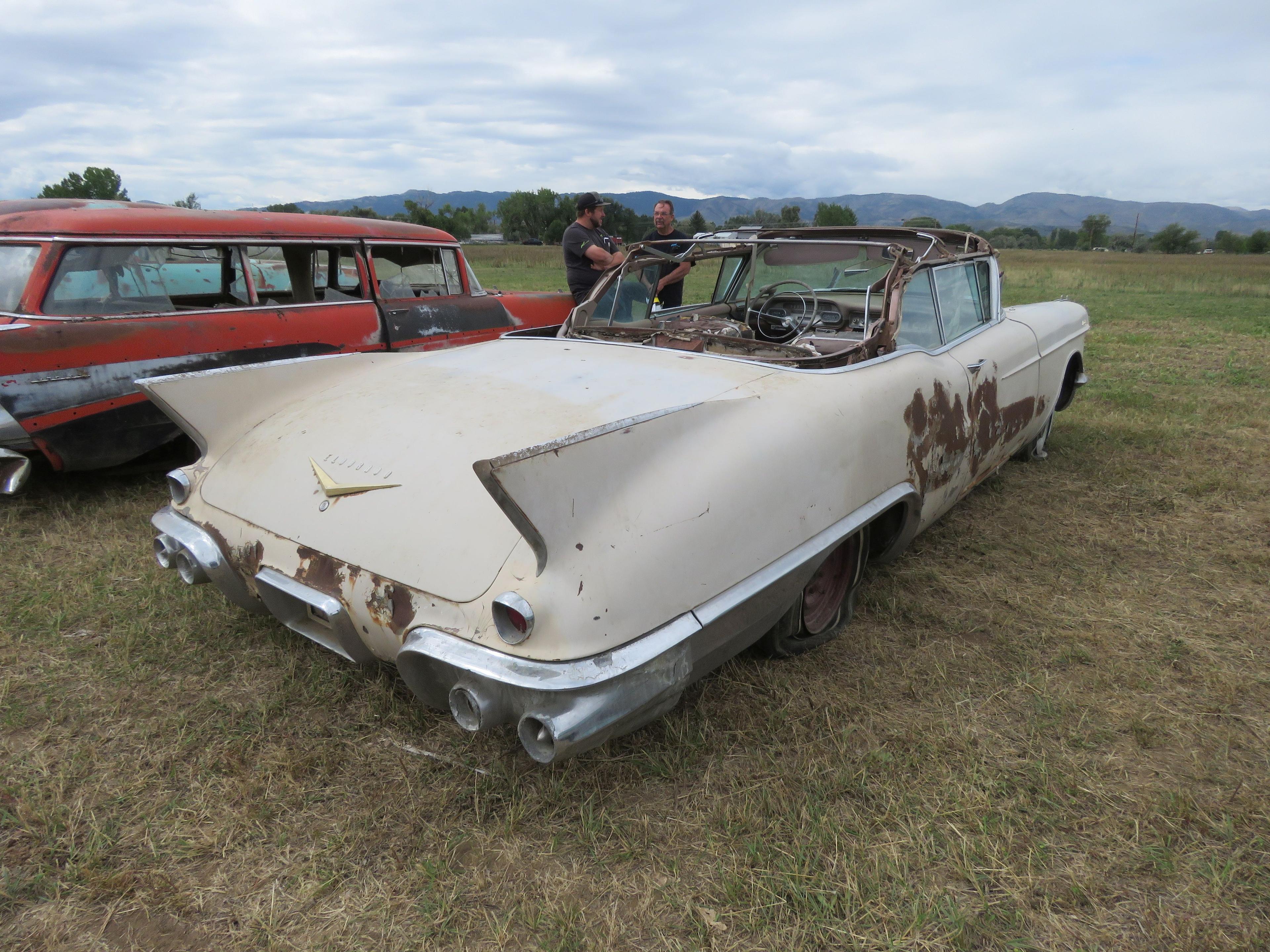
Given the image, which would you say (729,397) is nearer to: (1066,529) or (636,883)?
(636,883)

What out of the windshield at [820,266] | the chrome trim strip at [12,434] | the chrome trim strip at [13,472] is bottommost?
the chrome trim strip at [13,472]

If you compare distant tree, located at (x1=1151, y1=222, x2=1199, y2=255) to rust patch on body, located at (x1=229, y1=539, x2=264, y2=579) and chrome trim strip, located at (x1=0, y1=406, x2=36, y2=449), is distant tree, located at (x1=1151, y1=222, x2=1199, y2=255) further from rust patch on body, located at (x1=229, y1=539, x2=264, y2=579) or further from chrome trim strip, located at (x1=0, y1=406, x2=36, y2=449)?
rust patch on body, located at (x1=229, y1=539, x2=264, y2=579)

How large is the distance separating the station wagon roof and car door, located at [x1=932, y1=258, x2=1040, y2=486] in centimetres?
417

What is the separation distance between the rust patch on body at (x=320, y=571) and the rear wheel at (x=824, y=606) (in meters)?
1.38

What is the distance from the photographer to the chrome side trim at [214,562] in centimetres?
230

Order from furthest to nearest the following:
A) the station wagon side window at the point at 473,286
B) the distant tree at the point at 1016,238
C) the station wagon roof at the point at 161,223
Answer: the distant tree at the point at 1016,238, the station wagon side window at the point at 473,286, the station wagon roof at the point at 161,223

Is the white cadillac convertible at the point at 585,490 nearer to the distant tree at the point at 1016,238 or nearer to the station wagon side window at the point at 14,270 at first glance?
the station wagon side window at the point at 14,270

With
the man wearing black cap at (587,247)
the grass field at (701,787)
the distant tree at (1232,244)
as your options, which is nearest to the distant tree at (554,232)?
the man wearing black cap at (587,247)

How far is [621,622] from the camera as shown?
5.62 ft

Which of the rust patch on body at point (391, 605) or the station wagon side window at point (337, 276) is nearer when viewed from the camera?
the rust patch on body at point (391, 605)

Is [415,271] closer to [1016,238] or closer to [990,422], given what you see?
[990,422]

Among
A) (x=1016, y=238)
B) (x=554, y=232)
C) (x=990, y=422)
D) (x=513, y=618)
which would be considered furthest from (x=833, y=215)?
(x=513, y=618)

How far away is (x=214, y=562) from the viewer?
2305 millimetres

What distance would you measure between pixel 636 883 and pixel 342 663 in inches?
54.1
